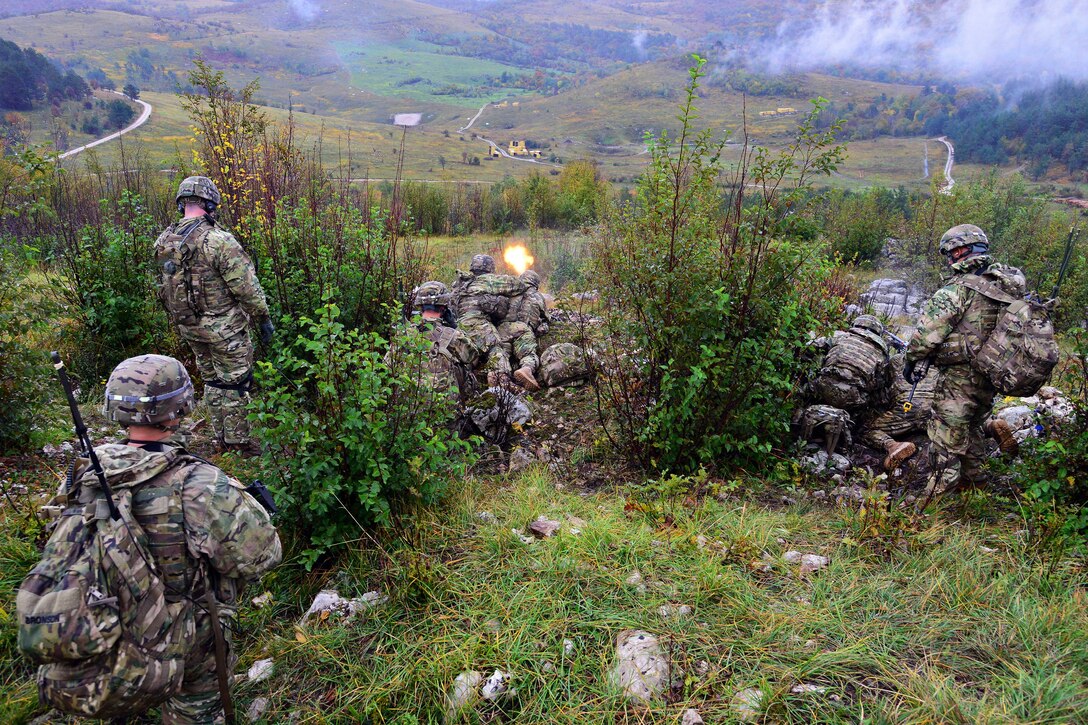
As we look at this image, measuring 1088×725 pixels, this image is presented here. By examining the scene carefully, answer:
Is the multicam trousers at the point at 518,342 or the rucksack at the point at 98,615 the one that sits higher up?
the rucksack at the point at 98,615

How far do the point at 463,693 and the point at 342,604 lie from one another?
35.5 inches

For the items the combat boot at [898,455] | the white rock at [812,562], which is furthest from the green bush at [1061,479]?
the white rock at [812,562]

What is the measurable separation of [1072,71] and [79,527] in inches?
5333

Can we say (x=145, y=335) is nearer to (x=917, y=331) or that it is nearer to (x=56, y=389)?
(x=56, y=389)

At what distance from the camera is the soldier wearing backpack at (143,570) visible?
176 cm

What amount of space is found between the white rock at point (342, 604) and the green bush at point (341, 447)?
0.69 feet

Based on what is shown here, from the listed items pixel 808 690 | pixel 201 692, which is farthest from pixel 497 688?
pixel 808 690

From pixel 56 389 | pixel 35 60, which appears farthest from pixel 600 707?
pixel 35 60

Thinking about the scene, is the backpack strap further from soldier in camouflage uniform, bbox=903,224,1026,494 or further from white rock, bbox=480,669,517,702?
white rock, bbox=480,669,517,702

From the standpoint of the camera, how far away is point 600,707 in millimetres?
2322

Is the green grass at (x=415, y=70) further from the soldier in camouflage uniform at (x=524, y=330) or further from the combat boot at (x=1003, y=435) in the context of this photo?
the combat boot at (x=1003, y=435)

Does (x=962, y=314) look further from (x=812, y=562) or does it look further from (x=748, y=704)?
(x=748, y=704)

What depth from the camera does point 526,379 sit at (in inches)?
264

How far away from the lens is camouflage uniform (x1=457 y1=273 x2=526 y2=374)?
7.11 meters
